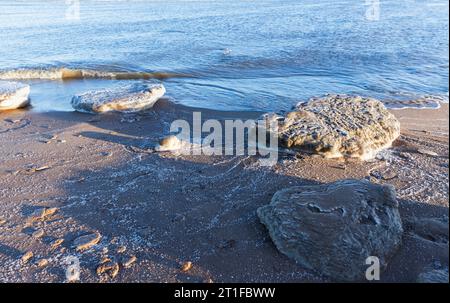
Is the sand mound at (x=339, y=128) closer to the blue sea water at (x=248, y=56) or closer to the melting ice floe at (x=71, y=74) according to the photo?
the blue sea water at (x=248, y=56)

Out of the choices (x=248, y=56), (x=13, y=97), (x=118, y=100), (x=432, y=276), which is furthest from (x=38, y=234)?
(x=248, y=56)

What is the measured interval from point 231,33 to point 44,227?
11090 millimetres

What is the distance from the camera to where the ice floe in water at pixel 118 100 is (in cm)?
542

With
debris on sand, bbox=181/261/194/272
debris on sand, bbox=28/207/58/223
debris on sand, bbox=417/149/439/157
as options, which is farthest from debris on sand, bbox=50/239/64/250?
debris on sand, bbox=417/149/439/157

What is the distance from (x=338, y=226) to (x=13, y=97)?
17.6 ft

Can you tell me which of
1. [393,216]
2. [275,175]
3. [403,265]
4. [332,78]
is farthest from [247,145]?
[332,78]

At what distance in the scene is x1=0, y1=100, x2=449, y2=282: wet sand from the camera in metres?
2.33

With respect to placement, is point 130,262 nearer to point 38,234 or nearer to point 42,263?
point 42,263

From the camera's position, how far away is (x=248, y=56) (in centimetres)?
948

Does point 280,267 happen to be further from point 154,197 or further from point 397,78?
point 397,78

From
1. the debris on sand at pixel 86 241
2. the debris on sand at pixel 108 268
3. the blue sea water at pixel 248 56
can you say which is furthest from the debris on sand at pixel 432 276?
the blue sea water at pixel 248 56

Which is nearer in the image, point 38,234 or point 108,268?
point 108,268

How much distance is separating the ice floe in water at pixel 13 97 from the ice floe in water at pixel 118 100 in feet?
2.90
